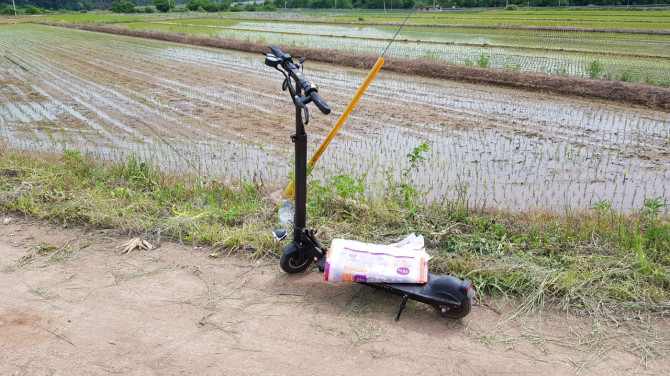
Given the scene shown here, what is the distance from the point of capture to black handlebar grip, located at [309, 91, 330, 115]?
7.00ft

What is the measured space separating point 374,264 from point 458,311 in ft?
1.75

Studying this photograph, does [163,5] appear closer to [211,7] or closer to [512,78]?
[211,7]

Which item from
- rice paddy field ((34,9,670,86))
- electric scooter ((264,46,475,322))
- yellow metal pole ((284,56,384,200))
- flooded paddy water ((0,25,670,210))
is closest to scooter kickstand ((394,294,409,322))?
electric scooter ((264,46,475,322))

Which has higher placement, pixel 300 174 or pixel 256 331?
pixel 300 174

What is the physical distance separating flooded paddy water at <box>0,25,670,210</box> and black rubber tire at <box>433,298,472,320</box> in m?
1.70

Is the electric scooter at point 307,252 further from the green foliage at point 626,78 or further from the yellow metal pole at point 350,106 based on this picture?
the green foliage at point 626,78

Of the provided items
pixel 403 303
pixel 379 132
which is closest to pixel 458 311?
pixel 403 303

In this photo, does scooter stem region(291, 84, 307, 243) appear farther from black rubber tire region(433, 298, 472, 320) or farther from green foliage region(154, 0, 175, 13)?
green foliage region(154, 0, 175, 13)

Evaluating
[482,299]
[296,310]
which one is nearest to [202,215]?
[296,310]

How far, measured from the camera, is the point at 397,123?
763cm

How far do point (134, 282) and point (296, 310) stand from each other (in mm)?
1136

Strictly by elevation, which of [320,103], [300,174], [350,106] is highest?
[320,103]

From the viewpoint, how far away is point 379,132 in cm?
720

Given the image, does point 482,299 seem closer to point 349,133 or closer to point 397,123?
point 349,133
